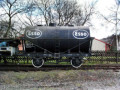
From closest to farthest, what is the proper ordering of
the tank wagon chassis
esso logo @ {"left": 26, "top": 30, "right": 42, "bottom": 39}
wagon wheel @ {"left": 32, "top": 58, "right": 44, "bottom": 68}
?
esso logo @ {"left": 26, "top": 30, "right": 42, "bottom": 39}, the tank wagon chassis, wagon wheel @ {"left": 32, "top": 58, "right": 44, "bottom": 68}

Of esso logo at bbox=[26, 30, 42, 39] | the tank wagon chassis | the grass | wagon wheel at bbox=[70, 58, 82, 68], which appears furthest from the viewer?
wagon wheel at bbox=[70, 58, 82, 68]

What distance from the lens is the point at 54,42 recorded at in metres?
8.30

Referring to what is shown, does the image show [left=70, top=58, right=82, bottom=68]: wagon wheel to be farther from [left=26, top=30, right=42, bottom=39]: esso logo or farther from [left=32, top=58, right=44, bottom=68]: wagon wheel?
[left=26, top=30, right=42, bottom=39]: esso logo

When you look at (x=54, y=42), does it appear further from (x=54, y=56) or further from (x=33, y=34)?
(x=33, y=34)

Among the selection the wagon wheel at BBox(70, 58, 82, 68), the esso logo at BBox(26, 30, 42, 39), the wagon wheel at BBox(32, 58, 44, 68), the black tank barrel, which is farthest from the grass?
the esso logo at BBox(26, 30, 42, 39)

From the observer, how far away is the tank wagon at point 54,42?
821 centimetres

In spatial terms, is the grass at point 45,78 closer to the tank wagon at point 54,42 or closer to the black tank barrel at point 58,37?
the tank wagon at point 54,42

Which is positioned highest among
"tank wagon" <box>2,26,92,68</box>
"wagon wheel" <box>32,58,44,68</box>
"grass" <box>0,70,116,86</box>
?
"tank wagon" <box>2,26,92,68</box>

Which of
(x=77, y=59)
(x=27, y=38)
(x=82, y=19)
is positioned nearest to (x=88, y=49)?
(x=77, y=59)

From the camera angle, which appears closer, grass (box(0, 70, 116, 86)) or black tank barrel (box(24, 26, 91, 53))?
grass (box(0, 70, 116, 86))

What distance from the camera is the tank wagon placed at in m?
8.21

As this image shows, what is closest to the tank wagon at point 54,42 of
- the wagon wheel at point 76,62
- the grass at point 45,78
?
the wagon wheel at point 76,62

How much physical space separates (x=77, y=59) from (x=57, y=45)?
2.01 metres

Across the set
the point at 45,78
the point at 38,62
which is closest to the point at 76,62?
the point at 38,62
